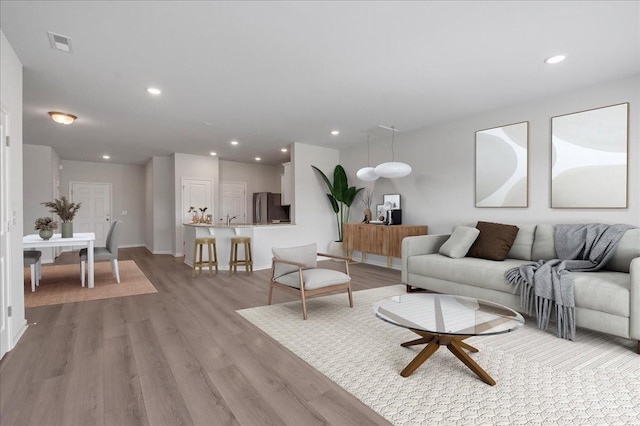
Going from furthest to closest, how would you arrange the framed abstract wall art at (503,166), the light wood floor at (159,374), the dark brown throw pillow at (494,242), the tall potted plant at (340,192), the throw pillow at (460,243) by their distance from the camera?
the tall potted plant at (340,192) < the framed abstract wall art at (503,166) < the throw pillow at (460,243) < the dark brown throw pillow at (494,242) < the light wood floor at (159,374)

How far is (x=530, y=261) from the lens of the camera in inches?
152

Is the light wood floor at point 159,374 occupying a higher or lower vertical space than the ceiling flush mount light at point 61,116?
lower

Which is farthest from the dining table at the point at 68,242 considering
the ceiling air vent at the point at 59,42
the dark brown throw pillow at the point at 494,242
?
the dark brown throw pillow at the point at 494,242

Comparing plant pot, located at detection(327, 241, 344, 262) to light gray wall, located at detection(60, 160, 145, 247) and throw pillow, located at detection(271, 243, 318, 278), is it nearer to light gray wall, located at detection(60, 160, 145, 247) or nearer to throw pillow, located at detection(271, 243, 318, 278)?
throw pillow, located at detection(271, 243, 318, 278)

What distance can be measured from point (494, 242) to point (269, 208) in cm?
628

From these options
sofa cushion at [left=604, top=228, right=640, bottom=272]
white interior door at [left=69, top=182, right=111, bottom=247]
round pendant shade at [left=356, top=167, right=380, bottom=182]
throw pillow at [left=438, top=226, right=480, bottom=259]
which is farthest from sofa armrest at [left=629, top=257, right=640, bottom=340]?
A: white interior door at [left=69, top=182, right=111, bottom=247]

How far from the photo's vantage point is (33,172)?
23.4 feet

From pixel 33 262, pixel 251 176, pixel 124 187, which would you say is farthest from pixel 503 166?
pixel 124 187

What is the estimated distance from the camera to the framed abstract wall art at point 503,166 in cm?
444

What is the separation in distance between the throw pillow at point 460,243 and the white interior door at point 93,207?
30.9 ft

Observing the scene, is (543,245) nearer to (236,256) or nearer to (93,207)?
(236,256)

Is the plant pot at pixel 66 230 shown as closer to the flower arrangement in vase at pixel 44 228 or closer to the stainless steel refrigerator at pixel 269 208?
the flower arrangement in vase at pixel 44 228

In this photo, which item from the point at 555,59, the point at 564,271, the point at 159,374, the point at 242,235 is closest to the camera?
the point at 159,374

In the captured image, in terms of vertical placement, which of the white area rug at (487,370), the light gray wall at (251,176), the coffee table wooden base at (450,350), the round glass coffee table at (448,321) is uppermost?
the light gray wall at (251,176)
